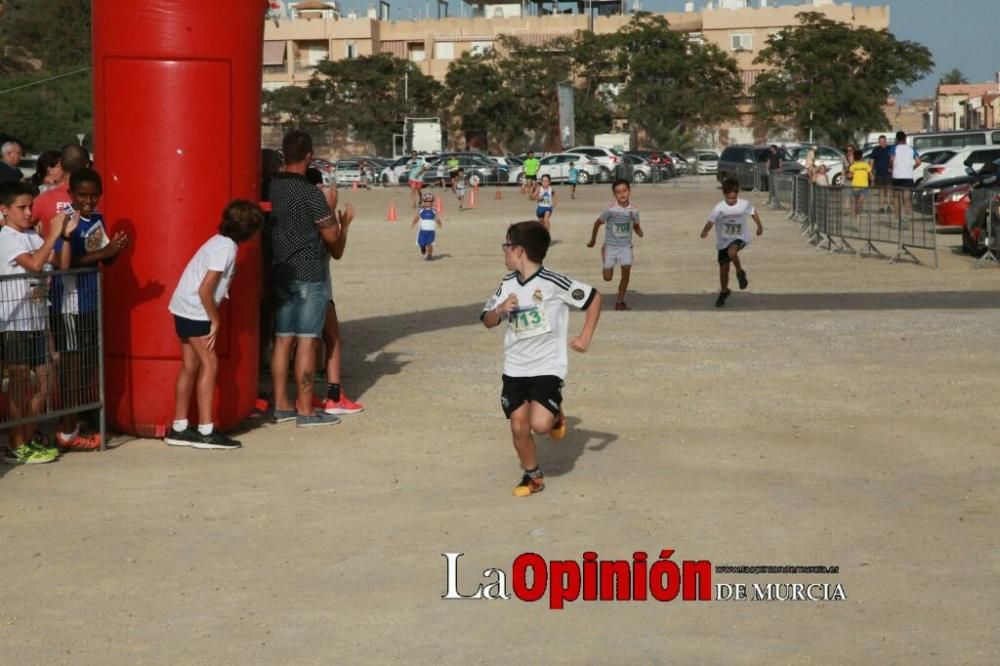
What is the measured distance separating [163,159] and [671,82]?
8420 centimetres

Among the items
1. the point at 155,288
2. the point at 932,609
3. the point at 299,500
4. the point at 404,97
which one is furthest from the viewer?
the point at 404,97

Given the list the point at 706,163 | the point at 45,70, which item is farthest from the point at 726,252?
the point at 45,70

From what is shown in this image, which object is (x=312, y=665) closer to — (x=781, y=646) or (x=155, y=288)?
(x=781, y=646)

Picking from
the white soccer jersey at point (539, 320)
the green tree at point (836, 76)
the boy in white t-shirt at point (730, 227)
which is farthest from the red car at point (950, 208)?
the green tree at point (836, 76)

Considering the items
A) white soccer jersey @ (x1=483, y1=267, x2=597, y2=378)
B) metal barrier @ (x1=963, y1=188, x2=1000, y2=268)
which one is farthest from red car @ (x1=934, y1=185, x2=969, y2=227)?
white soccer jersey @ (x1=483, y1=267, x2=597, y2=378)

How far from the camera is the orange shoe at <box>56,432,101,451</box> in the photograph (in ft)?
29.4

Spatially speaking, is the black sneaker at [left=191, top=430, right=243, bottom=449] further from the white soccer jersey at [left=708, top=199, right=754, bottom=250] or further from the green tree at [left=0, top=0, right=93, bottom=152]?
the green tree at [left=0, top=0, right=93, bottom=152]

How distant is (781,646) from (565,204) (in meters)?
37.4

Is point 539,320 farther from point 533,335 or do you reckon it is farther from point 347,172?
point 347,172

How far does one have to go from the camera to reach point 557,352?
304 inches

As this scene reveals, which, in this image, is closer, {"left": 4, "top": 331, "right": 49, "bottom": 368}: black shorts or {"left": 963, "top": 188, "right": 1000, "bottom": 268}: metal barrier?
{"left": 4, "top": 331, "right": 49, "bottom": 368}: black shorts

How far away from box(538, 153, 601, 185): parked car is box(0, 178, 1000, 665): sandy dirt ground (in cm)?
4547

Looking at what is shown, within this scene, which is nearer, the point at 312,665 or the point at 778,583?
the point at 312,665

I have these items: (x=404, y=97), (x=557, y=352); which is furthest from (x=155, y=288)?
(x=404, y=97)
